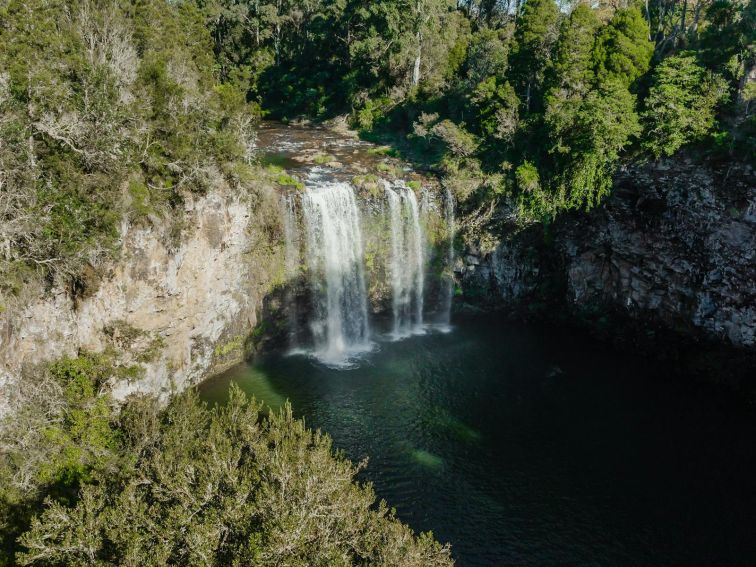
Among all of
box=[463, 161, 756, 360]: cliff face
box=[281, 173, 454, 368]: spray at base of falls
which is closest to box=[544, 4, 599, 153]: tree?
box=[463, 161, 756, 360]: cliff face

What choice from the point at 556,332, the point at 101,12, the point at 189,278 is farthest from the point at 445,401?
the point at 101,12

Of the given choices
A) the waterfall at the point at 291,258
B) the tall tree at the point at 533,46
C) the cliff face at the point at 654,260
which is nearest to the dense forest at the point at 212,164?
the tall tree at the point at 533,46

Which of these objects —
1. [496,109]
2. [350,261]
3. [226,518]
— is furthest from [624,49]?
[226,518]

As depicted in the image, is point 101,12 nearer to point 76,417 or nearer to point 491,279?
point 76,417

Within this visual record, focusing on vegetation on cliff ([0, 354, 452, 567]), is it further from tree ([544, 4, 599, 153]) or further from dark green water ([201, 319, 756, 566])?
tree ([544, 4, 599, 153])

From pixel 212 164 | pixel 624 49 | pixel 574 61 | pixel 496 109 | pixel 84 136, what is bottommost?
pixel 212 164

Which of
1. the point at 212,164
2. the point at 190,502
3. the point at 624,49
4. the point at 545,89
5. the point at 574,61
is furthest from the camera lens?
the point at 545,89

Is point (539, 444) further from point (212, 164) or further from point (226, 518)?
point (212, 164)
